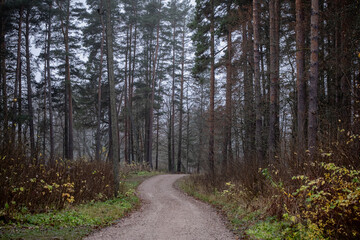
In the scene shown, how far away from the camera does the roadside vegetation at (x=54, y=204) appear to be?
18.1 feet

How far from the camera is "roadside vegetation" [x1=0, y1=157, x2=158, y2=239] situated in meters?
5.53

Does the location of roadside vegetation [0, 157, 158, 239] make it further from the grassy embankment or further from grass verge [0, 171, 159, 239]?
the grassy embankment

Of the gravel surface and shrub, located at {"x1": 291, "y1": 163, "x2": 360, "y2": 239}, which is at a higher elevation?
shrub, located at {"x1": 291, "y1": 163, "x2": 360, "y2": 239}

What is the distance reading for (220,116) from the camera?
15062 millimetres

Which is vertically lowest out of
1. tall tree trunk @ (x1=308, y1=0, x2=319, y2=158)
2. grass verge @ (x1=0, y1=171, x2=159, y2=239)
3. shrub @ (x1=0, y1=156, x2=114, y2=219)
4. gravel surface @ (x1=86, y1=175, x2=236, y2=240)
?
gravel surface @ (x1=86, y1=175, x2=236, y2=240)

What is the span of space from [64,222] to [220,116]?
10612 mm

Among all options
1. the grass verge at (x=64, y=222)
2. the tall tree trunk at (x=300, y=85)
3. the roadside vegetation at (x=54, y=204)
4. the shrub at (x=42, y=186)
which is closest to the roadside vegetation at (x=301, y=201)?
the tall tree trunk at (x=300, y=85)

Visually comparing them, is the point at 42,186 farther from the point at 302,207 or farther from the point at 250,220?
the point at 302,207

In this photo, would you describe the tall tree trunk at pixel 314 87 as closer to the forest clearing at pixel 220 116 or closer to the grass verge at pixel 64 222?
the forest clearing at pixel 220 116

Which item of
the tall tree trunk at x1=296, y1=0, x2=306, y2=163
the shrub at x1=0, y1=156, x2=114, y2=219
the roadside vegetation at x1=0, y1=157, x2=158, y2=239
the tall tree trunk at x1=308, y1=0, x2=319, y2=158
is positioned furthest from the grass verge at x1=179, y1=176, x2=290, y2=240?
the shrub at x1=0, y1=156, x2=114, y2=219

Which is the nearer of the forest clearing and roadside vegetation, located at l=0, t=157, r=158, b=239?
the forest clearing

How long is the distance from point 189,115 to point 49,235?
30244 millimetres

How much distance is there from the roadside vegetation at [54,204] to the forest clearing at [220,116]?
0.14ft

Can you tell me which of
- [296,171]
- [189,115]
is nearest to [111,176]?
[296,171]
